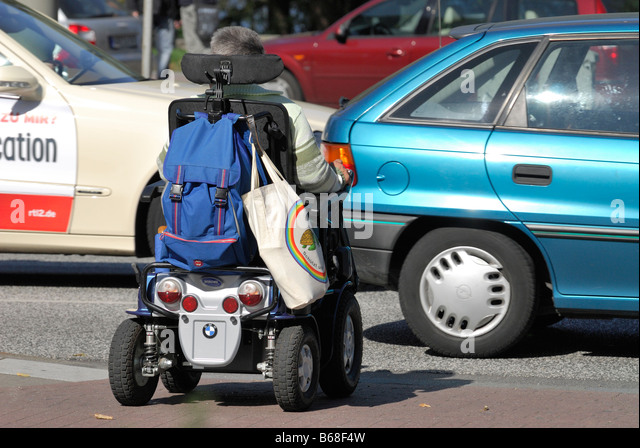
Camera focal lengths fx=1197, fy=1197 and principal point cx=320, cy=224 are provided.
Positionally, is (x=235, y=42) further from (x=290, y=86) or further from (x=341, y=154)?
(x=290, y=86)

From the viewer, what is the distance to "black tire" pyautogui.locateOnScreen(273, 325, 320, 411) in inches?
190

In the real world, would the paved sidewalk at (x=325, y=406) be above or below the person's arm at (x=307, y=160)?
below

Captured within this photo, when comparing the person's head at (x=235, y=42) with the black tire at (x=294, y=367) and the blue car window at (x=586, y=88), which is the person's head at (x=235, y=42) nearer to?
the black tire at (x=294, y=367)

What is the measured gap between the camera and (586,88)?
604cm

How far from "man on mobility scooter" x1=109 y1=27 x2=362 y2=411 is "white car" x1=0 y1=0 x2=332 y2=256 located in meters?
2.93

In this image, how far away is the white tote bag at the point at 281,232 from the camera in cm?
478

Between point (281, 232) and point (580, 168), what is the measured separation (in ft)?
6.13

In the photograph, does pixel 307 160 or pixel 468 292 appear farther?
pixel 468 292

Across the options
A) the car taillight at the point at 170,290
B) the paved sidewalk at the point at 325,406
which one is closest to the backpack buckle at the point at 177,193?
the car taillight at the point at 170,290

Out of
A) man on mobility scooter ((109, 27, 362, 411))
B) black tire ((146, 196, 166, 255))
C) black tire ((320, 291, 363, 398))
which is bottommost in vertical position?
black tire ((146, 196, 166, 255))

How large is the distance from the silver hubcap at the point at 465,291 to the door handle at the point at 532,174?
0.43 metres

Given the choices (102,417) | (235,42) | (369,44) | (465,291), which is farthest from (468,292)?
(369,44)

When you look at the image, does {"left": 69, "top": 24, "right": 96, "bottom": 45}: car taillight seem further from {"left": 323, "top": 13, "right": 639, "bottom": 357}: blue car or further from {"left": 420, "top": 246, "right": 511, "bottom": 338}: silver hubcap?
{"left": 420, "top": 246, "right": 511, "bottom": 338}: silver hubcap

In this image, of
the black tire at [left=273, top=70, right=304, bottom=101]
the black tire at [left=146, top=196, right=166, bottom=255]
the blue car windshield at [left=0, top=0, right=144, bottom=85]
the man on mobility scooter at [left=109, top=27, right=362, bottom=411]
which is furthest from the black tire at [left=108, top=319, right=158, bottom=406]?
the black tire at [left=273, top=70, right=304, bottom=101]
